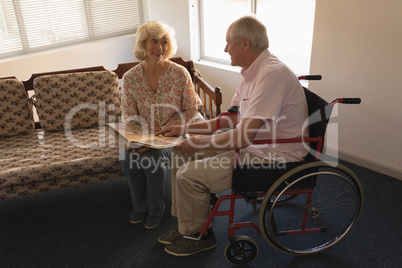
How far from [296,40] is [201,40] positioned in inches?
45.4

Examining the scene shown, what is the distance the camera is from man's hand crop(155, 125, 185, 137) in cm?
188

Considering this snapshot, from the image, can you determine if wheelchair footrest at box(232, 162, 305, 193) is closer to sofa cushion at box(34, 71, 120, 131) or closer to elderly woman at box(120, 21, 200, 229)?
elderly woman at box(120, 21, 200, 229)

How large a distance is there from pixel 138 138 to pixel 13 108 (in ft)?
3.68

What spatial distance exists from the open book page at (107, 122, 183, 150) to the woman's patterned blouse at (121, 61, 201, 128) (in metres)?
0.22

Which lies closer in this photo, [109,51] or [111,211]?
[111,211]

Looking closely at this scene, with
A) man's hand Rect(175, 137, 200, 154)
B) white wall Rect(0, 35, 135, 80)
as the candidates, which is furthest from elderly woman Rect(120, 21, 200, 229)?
white wall Rect(0, 35, 135, 80)

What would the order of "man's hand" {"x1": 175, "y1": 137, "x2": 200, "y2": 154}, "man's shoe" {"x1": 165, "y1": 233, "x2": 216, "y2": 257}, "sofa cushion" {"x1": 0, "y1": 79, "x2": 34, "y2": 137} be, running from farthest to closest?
1. "sofa cushion" {"x1": 0, "y1": 79, "x2": 34, "y2": 137}
2. "man's shoe" {"x1": 165, "y1": 233, "x2": 216, "y2": 257}
3. "man's hand" {"x1": 175, "y1": 137, "x2": 200, "y2": 154}

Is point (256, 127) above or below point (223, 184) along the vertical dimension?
above

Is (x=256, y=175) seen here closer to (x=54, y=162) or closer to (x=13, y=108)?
(x=54, y=162)

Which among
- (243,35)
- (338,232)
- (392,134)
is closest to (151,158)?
(243,35)

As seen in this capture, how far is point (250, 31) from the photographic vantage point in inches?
62.5

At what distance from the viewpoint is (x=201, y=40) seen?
12.3ft

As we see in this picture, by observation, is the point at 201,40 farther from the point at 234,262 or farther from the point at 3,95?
the point at 234,262

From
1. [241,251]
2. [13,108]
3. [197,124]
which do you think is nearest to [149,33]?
[197,124]
